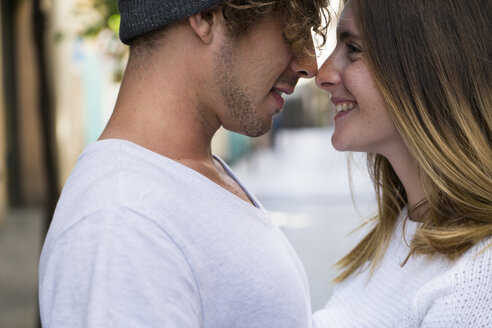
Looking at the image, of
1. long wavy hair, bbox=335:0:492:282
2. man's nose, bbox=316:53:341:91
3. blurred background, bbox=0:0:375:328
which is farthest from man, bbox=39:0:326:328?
blurred background, bbox=0:0:375:328

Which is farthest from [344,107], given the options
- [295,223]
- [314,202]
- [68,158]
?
[68,158]

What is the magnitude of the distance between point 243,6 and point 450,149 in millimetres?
833

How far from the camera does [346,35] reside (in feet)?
7.62

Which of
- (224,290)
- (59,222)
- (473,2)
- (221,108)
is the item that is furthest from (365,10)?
(59,222)

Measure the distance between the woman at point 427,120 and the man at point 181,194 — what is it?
0.22 metres

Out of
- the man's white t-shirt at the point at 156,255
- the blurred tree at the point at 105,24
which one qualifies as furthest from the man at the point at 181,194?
the blurred tree at the point at 105,24

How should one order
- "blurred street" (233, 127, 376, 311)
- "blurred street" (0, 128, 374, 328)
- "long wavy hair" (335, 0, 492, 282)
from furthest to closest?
"blurred street" (233, 127, 376, 311)
"blurred street" (0, 128, 374, 328)
"long wavy hair" (335, 0, 492, 282)

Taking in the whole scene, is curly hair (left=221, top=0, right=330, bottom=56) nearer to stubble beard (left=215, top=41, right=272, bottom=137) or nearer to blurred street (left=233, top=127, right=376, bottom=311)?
stubble beard (left=215, top=41, right=272, bottom=137)

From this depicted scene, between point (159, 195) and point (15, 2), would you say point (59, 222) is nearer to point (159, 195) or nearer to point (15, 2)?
point (159, 195)

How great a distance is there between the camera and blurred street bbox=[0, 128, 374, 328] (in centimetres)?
606

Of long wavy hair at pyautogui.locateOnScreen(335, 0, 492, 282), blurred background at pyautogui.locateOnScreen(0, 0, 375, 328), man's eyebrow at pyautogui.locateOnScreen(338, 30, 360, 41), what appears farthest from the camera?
blurred background at pyautogui.locateOnScreen(0, 0, 375, 328)

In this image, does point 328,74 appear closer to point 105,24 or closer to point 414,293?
point 414,293

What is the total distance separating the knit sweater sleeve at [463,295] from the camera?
1.78 m

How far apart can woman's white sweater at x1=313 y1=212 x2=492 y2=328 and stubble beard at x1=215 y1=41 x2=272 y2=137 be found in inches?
26.4
